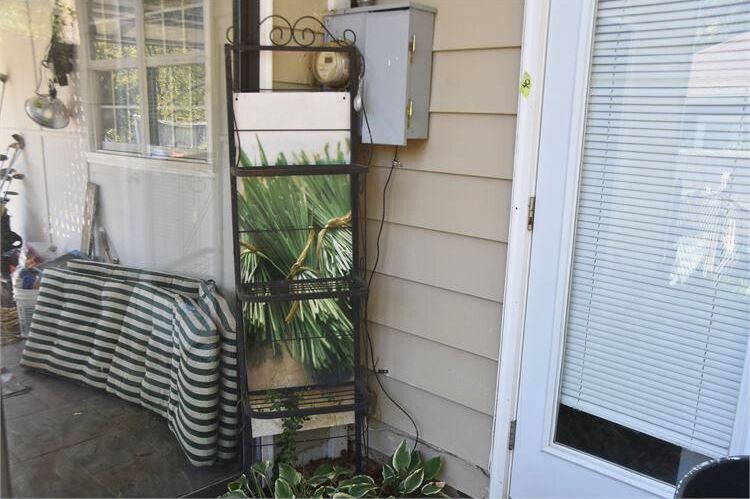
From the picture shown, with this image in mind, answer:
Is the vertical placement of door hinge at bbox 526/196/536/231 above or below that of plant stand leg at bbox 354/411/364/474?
above

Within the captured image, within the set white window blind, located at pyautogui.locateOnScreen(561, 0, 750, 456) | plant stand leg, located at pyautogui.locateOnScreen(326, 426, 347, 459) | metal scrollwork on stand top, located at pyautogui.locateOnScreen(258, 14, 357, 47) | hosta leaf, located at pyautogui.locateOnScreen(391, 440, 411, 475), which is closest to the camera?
white window blind, located at pyautogui.locateOnScreen(561, 0, 750, 456)

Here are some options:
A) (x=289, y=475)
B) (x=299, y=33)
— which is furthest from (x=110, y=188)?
(x=289, y=475)

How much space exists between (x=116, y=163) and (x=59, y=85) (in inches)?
14.5

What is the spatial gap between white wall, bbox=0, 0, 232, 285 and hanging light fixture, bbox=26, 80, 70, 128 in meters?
0.02

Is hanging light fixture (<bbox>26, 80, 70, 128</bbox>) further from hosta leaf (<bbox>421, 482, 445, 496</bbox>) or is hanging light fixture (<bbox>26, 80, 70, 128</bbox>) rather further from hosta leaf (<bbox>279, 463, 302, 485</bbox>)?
hosta leaf (<bbox>421, 482, 445, 496</bbox>)

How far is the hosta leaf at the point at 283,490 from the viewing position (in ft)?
6.55

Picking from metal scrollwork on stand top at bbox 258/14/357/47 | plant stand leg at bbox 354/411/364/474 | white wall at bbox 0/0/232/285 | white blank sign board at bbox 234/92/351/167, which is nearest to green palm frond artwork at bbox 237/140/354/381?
white blank sign board at bbox 234/92/351/167

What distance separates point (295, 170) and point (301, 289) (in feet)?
1.36

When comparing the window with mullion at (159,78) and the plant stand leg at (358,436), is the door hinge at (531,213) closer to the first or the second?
the plant stand leg at (358,436)

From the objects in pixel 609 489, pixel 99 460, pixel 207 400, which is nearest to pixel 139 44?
pixel 207 400

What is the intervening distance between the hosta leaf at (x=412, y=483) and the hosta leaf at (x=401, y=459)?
1.7 inches

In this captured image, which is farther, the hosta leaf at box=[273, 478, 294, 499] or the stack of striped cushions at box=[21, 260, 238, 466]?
the stack of striped cushions at box=[21, 260, 238, 466]

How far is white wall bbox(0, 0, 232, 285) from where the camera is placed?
176 cm

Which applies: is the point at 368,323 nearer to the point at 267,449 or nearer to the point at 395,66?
the point at 267,449
